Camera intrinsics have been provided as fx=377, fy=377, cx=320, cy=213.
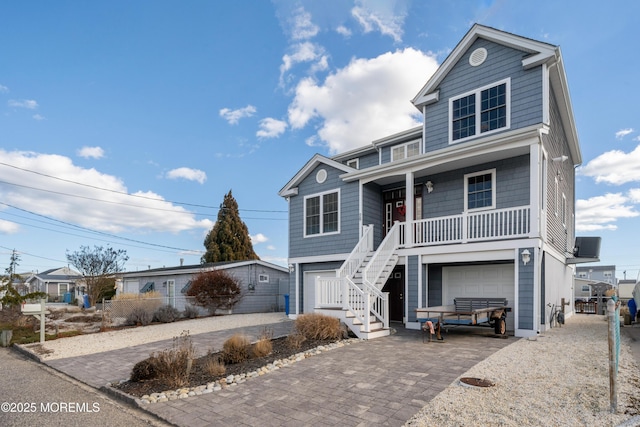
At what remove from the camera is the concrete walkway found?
4.70m

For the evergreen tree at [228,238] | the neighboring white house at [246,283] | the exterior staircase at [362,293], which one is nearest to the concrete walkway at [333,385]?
the exterior staircase at [362,293]

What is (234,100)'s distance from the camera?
17375 mm

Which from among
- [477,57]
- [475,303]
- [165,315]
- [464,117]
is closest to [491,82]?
[477,57]

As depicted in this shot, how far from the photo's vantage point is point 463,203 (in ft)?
41.3

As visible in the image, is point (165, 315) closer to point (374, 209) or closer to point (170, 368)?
point (374, 209)

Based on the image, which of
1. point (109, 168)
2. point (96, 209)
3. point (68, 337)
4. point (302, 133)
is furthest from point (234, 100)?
point (96, 209)

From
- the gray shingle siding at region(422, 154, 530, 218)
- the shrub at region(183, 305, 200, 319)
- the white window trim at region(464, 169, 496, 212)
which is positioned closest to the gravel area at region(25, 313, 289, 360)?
the shrub at region(183, 305, 200, 319)

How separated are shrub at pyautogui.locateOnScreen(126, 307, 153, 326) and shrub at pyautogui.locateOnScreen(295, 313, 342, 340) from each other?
8.53m

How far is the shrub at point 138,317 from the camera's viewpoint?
15148 mm

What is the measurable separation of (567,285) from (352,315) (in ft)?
38.2

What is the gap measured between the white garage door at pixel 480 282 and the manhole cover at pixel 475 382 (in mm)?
Result: 6483

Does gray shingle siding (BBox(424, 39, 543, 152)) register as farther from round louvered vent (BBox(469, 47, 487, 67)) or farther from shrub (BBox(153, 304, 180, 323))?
shrub (BBox(153, 304, 180, 323))

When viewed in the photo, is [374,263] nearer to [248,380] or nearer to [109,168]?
[248,380]

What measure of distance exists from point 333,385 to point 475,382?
2107 mm
